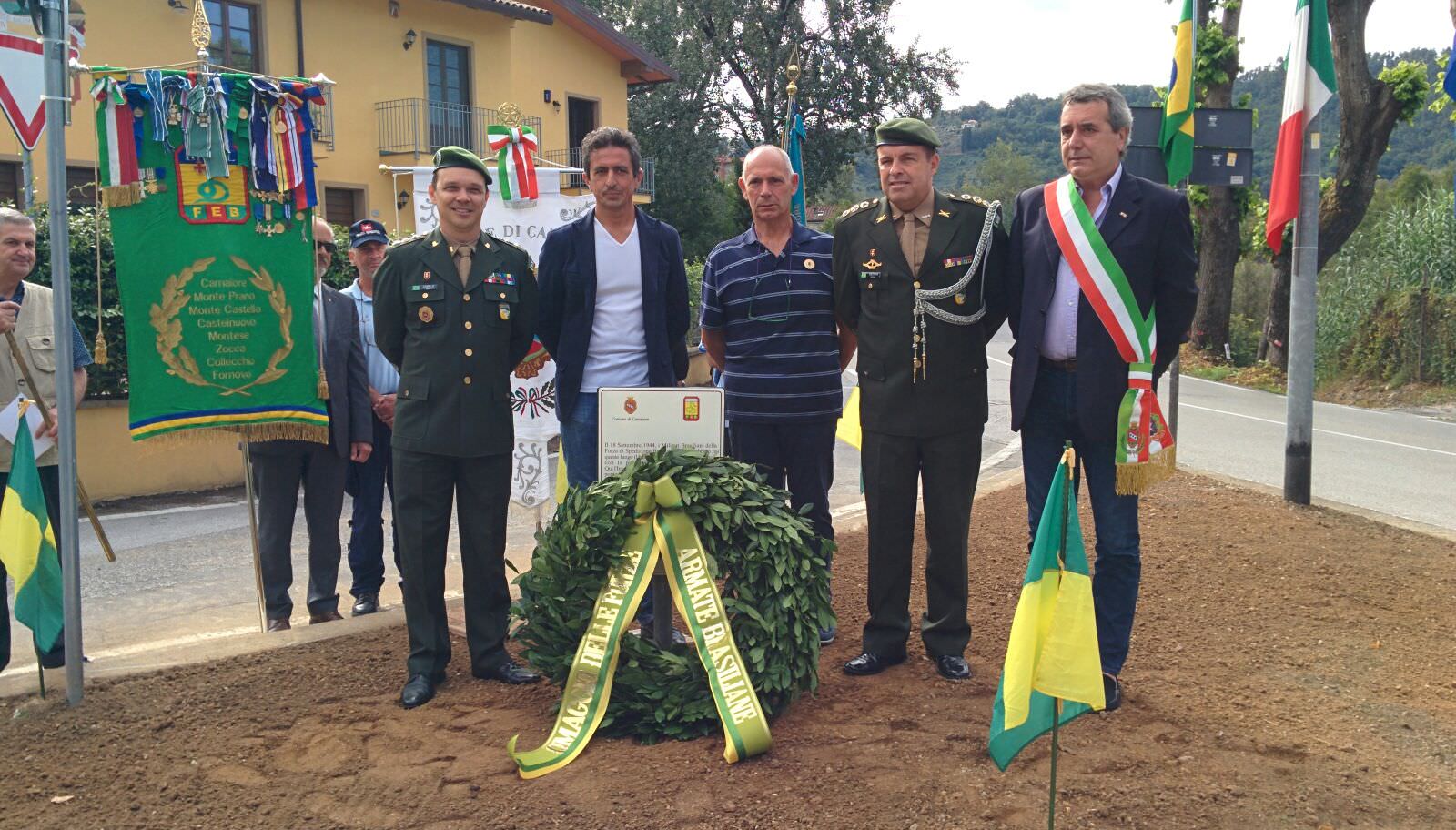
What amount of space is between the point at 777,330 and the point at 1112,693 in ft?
5.89

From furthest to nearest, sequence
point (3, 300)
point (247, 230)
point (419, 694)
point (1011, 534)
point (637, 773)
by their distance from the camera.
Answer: point (1011, 534) < point (247, 230) < point (3, 300) < point (419, 694) < point (637, 773)

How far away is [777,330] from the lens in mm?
4367

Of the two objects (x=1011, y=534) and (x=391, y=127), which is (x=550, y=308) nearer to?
(x=1011, y=534)

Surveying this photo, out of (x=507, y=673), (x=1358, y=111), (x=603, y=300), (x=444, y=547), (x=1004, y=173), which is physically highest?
(x=1004, y=173)

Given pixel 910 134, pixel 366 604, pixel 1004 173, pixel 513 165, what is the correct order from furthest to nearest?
pixel 1004 173 → pixel 513 165 → pixel 366 604 → pixel 910 134

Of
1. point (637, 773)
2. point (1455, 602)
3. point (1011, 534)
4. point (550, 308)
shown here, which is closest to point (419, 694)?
point (637, 773)

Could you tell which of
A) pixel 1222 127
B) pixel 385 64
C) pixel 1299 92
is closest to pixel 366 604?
pixel 1299 92

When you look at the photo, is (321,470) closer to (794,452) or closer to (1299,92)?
(794,452)

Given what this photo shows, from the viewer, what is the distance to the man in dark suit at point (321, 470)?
5301mm

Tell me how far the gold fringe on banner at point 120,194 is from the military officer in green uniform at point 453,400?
1.35 metres

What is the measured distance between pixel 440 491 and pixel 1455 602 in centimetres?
461

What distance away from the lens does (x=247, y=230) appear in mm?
4977

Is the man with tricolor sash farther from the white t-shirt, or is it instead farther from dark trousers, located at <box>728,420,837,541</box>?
dark trousers, located at <box>728,420,837,541</box>

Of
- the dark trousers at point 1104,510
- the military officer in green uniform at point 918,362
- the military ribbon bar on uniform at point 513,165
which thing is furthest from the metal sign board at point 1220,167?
the dark trousers at point 1104,510
